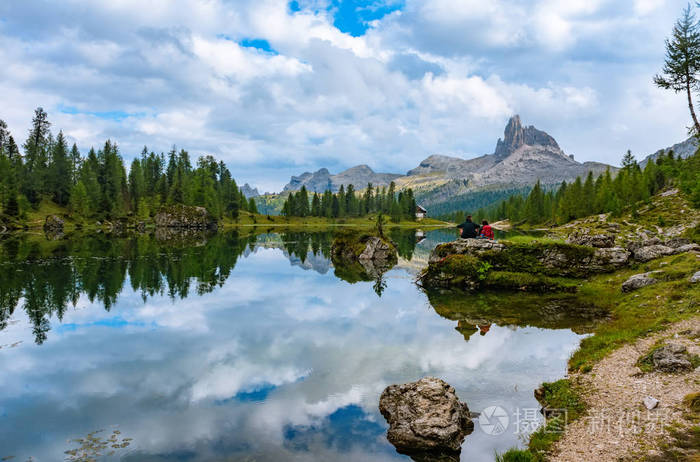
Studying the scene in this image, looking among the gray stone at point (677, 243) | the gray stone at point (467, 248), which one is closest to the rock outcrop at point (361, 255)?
the gray stone at point (467, 248)

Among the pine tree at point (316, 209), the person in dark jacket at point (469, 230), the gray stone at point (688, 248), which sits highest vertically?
the pine tree at point (316, 209)

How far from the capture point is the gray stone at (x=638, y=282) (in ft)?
75.6

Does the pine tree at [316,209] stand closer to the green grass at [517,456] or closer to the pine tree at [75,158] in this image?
the pine tree at [75,158]

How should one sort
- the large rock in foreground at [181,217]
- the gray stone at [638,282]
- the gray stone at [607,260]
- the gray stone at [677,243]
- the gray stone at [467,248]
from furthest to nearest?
1. the large rock in foreground at [181,217]
2. the gray stone at [467,248]
3. the gray stone at [677,243]
4. the gray stone at [607,260]
5. the gray stone at [638,282]

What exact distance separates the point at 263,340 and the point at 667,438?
15762mm

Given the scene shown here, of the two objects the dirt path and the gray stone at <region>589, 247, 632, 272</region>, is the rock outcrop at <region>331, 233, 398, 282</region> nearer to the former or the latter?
the gray stone at <region>589, 247, 632, 272</region>

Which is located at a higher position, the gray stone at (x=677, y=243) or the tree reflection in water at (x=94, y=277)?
the gray stone at (x=677, y=243)

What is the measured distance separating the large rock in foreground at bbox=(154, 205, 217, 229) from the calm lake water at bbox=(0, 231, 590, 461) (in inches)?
4072

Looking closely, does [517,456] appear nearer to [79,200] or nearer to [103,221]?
[79,200]

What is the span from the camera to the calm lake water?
10.5 metres

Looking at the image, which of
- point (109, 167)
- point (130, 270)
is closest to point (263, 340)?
point (130, 270)

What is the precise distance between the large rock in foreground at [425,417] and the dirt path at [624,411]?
2.51 m

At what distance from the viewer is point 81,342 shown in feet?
61.3

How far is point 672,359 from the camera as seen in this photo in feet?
38.0
